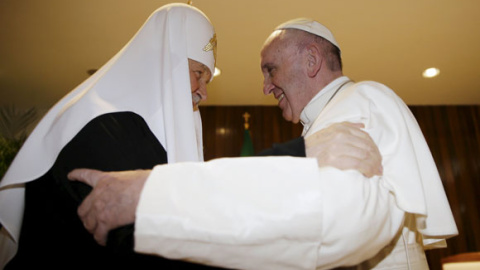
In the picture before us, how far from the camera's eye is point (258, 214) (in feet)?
3.20

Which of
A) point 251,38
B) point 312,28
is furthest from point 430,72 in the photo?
point 312,28

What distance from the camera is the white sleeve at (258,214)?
38.3 inches

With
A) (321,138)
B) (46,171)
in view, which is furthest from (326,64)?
(46,171)

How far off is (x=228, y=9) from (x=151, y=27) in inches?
98.5

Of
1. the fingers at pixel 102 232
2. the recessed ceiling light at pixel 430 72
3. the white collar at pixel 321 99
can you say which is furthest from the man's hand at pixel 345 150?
the recessed ceiling light at pixel 430 72

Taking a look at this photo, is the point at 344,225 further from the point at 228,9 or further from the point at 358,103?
the point at 228,9

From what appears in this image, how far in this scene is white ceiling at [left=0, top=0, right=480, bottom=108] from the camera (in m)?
4.41

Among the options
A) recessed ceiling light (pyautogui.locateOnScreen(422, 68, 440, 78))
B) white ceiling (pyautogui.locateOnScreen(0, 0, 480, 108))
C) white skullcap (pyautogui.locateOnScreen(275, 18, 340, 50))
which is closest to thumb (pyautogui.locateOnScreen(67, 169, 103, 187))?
white skullcap (pyautogui.locateOnScreen(275, 18, 340, 50))

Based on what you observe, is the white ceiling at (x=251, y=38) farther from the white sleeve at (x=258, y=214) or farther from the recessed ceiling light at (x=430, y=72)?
the white sleeve at (x=258, y=214)

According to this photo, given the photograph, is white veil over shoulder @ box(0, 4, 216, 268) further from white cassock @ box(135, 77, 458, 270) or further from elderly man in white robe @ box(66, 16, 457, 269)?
white cassock @ box(135, 77, 458, 270)

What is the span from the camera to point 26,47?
5410 millimetres

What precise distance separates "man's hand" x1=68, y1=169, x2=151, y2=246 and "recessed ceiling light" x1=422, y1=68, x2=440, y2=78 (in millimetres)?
6138

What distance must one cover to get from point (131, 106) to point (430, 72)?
590 cm

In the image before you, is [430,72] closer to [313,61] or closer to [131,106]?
[313,61]
